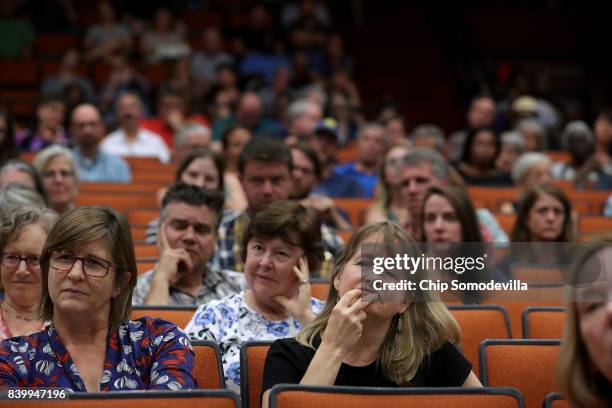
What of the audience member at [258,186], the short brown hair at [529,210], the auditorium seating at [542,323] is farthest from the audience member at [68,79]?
the auditorium seating at [542,323]

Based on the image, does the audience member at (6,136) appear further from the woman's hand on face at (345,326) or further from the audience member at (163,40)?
the woman's hand on face at (345,326)

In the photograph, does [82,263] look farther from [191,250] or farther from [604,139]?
[604,139]

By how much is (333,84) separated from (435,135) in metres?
2.47

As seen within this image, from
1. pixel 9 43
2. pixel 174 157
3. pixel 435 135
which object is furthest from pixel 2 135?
pixel 9 43

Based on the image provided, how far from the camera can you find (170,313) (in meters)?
3.40

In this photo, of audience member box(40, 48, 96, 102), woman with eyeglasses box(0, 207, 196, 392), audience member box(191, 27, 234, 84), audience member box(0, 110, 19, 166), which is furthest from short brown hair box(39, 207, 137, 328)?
audience member box(191, 27, 234, 84)

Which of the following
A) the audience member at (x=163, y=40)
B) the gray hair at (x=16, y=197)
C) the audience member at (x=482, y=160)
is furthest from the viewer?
the audience member at (x=163, y=40)

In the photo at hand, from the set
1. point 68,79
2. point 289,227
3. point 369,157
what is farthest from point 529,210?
point 68,79

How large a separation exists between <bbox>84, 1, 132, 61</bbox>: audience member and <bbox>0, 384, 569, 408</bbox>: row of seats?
8.01m

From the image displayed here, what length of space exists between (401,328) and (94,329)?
0.77 metres

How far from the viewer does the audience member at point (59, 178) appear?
17.0 ft

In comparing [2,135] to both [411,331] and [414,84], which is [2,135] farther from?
[414,84]

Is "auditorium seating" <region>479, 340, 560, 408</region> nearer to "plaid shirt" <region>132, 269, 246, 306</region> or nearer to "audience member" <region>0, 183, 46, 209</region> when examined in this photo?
"plaid shirt" <region>132, 269, 246, 306</region>

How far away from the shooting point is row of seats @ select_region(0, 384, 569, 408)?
2342 mm
